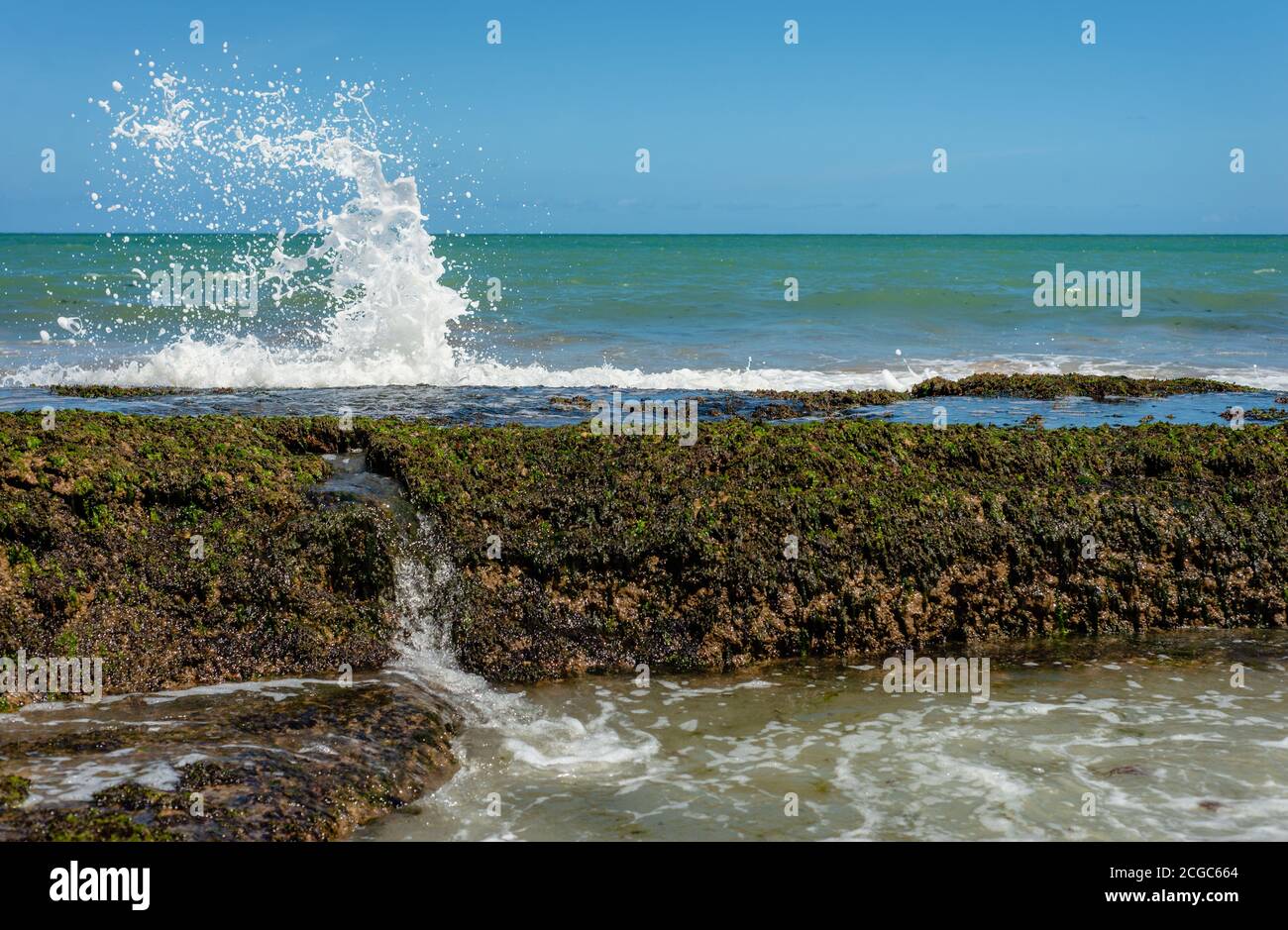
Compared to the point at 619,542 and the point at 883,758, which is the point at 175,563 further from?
Result: the point at 883,758

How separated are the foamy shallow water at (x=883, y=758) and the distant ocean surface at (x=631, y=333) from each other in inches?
303

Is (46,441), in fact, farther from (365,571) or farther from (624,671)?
(624,671)

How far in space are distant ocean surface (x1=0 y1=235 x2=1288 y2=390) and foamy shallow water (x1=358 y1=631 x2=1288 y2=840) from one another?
769 cm

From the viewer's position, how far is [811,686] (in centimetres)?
597

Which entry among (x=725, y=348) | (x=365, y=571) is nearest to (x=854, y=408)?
(x=365, y=571)

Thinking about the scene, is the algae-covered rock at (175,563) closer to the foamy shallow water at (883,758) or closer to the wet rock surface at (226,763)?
the wet rock surface at (226,763)

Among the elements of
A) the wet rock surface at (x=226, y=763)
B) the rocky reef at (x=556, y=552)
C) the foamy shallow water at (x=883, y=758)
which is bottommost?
the foamy shallow water at (x=883, y=758)

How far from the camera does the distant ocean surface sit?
15.3 meters

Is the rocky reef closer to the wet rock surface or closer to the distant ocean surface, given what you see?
the wet rock surface

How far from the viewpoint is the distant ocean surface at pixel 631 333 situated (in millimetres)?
15266

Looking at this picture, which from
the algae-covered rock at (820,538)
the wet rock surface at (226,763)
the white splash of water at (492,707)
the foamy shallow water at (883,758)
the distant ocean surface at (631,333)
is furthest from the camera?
the distant ocean surface at (631,333)

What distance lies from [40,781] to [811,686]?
3.69 metres

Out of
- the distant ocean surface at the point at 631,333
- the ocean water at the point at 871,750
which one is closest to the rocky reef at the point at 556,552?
the ocean water at the point at 871,750

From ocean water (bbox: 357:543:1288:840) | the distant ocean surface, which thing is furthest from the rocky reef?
the distant ocean surface
